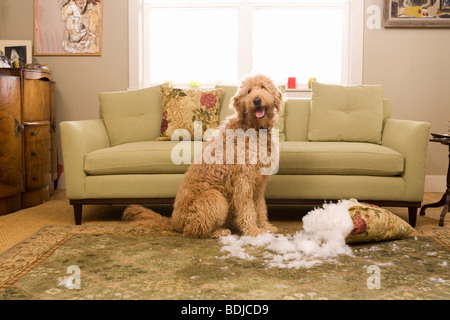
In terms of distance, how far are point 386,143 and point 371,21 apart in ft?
5.28

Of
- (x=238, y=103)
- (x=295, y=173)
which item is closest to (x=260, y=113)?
(x=238, y=103)

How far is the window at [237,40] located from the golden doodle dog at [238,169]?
6.46ft

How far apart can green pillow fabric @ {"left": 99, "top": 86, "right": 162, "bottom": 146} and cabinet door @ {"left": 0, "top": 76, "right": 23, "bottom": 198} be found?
69 cm

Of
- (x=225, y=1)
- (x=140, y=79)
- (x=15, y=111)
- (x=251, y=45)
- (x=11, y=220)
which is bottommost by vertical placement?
(x=11, y=220)

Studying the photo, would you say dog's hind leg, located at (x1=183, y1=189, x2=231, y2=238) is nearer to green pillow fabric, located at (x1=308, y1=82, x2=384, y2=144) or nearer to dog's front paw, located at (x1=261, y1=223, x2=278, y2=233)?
A: dog's front paw, located at (x1=261, y1=223, x2=278, y2=233)

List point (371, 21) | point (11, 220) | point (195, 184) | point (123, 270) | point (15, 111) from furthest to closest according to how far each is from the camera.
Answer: point (371, 21) → point (15, 111) → point (11, 220) → point (195, 184) → point (123, 270)

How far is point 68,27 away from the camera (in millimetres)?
4543

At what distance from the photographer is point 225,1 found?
459cm

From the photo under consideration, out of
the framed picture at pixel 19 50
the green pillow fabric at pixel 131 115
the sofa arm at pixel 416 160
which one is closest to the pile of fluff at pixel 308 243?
the sofa arm at pixel 416 160

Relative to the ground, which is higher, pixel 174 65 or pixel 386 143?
pixel 174 65

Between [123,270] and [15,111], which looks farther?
[15,111]

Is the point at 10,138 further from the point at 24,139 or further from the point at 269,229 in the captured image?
the point at 269,229
